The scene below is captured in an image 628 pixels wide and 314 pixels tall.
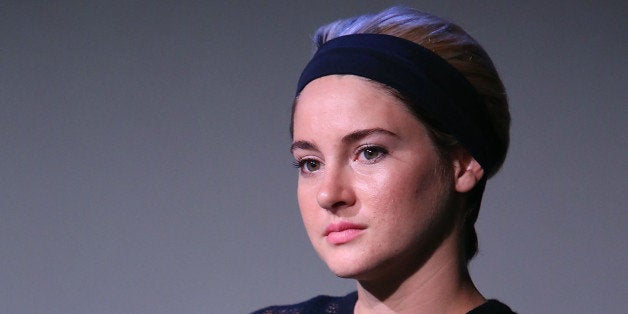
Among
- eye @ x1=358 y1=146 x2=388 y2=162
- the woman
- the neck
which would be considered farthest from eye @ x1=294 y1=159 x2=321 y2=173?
the neck

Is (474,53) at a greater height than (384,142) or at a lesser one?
greater

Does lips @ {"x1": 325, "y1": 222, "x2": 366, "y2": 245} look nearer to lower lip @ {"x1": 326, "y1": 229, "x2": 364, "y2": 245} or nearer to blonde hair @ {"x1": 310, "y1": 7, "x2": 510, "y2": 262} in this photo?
lower lip @ {"x1": 326, "y1": 229, "x2": 364, "y2": 245}

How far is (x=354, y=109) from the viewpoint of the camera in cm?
164

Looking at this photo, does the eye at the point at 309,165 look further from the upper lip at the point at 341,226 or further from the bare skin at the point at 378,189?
the upper lip at the point at 341,226

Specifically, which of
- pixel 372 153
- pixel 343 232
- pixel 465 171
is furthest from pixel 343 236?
pixel 465 171

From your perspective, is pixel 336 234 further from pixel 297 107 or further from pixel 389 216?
pixel 297 107

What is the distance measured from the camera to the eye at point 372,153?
1643 millimetres

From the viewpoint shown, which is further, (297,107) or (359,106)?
(297,107)

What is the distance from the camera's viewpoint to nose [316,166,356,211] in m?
1.63

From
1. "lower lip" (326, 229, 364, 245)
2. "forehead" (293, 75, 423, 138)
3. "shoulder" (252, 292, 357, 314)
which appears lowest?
"shoulder" (252, 292, 357, 314)

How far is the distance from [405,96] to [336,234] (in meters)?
0.25

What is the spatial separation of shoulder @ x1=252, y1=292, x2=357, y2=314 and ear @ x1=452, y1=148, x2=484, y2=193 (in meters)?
0.35

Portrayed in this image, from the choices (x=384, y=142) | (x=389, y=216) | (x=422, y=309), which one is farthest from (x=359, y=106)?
(x=422, y=309)

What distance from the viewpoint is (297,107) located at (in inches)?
69.5
